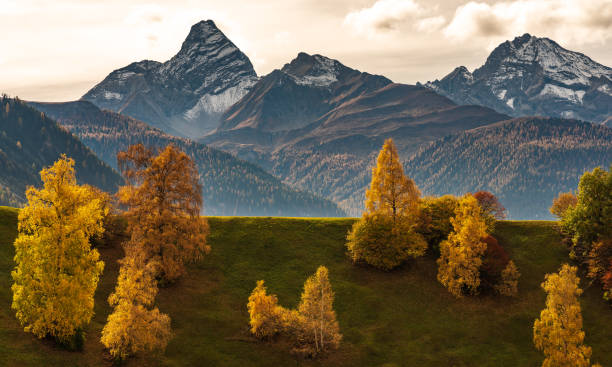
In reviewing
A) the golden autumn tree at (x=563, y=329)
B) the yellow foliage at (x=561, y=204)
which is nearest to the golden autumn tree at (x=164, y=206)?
the golden autumn tree at (x=563, y=329)

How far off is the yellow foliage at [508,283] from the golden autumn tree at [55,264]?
4928 centimetres

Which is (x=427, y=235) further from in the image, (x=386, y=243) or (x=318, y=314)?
(x=318, y=314)

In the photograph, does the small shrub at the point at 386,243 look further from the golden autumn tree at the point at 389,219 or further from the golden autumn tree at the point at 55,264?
the golden autumn tree at the point at 55,264

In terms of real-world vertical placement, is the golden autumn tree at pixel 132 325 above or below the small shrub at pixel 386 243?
below

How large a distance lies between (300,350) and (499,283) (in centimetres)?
3022

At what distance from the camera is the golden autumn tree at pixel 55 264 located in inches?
1788

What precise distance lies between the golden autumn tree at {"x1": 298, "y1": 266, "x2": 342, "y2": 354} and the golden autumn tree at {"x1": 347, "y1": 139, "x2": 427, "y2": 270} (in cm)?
2058

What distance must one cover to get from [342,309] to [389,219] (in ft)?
52.6

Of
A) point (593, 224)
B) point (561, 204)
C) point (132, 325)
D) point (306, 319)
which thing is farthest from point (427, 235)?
point (132, 325)

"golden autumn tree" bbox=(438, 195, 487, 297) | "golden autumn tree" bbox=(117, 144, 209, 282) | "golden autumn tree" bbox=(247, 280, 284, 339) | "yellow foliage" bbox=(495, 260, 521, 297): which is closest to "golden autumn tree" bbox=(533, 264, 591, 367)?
"golden autumn tree" bbox=(438, 195, 487, 297)

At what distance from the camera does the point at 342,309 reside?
212ft

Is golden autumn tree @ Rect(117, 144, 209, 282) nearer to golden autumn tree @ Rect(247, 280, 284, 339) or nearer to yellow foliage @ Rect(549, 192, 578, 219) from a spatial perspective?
golden autumn tree @ Rect(247, 280, 284, 339)

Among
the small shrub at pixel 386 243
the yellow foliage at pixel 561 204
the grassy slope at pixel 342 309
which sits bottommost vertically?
the grassy slope at pixel 342 309

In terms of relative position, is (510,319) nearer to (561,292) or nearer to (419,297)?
(419,297)
